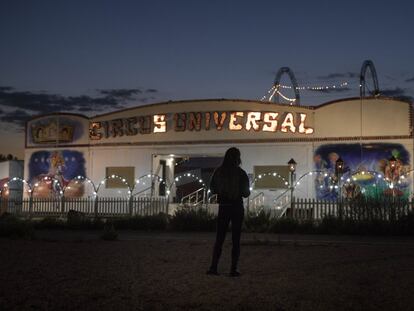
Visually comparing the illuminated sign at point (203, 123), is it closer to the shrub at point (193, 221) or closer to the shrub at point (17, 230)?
the shrub at point (193, 221)

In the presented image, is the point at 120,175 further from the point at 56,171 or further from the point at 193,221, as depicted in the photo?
the point at 193,221

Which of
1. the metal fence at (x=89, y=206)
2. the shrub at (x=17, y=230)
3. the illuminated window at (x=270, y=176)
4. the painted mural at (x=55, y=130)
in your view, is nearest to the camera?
the shrub at (x=17, y=230)

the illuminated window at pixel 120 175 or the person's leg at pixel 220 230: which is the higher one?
the illuminated window at pixel 120 175

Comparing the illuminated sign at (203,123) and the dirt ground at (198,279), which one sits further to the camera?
the illuminated sign at (203,123)

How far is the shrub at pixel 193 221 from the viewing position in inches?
811

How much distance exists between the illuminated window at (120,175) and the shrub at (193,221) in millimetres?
10691

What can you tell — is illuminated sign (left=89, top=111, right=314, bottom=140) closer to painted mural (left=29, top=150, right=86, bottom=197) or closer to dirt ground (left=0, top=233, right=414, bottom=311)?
painted mural (left=29, top=150, right=86, bottom=197)

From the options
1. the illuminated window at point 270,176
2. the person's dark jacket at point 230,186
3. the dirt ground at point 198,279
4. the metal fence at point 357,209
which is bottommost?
the dirt ground at point 198,279

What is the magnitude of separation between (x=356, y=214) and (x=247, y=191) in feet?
37.8

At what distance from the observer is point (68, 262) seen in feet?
35.3

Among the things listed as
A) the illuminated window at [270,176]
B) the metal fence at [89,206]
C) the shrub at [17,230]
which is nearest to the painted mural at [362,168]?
the illuminated window at [270,176]

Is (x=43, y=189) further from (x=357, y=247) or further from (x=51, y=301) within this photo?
(x=51, y=301)

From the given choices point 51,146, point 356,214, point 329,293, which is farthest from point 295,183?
point 329,293

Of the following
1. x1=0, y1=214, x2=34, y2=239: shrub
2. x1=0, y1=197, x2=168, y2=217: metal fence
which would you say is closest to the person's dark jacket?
x1=0, y1=214, x2=34, y2=239: shrub
